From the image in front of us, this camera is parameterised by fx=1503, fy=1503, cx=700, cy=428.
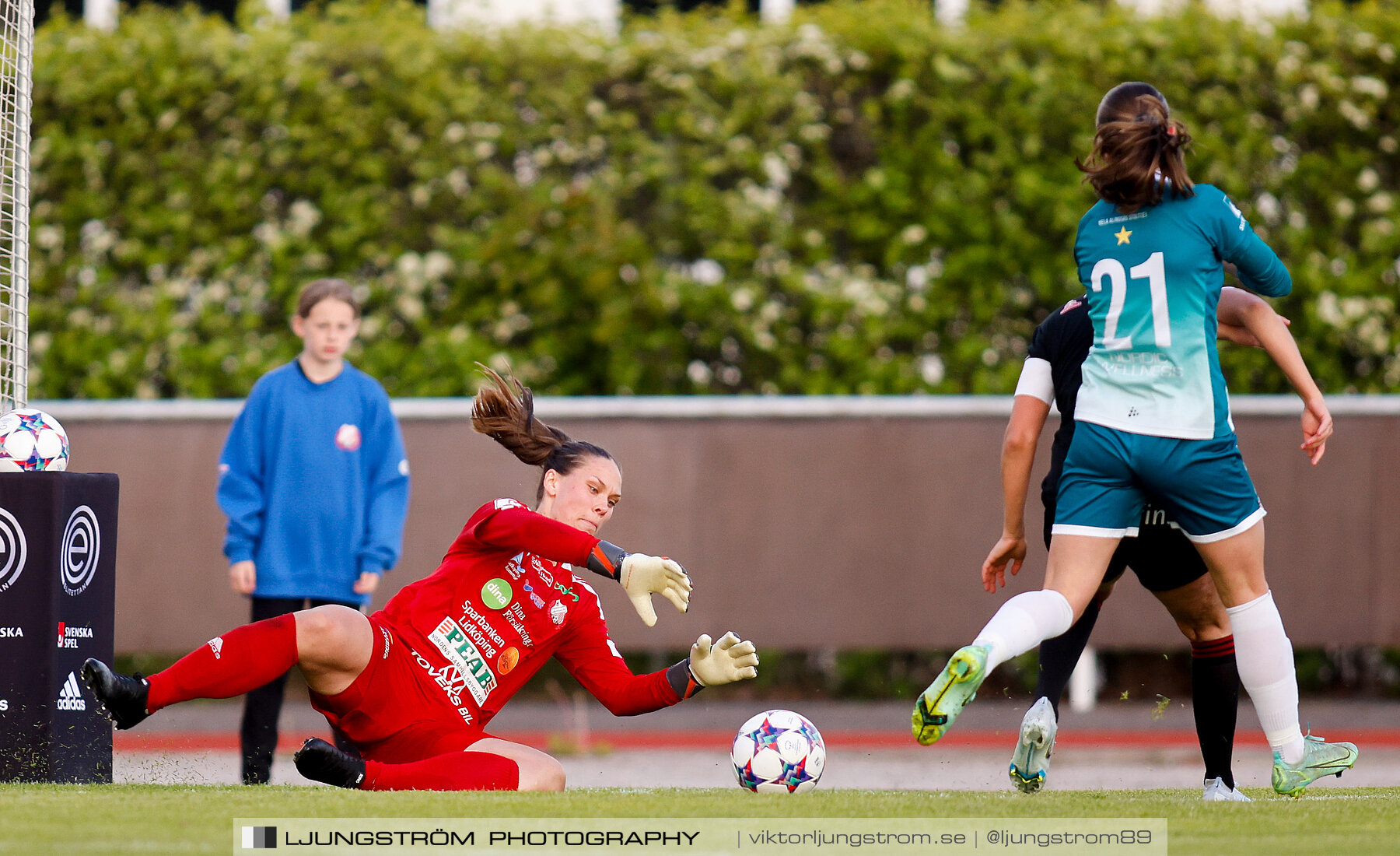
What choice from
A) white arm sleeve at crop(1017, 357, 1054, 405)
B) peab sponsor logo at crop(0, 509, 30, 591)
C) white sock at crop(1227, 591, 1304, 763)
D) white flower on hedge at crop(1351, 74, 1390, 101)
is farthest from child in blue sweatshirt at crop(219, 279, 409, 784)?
white flower on hedge at crop(1351, 74, 1390, 101)

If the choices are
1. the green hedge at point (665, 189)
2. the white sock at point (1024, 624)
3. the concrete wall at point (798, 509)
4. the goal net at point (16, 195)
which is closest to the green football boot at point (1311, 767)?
the white sock at point (1024, 624)

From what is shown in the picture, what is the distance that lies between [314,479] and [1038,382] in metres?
2.87

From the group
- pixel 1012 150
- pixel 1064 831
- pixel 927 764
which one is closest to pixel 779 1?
pixel 1012 150

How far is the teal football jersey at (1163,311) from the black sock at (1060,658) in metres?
0.71

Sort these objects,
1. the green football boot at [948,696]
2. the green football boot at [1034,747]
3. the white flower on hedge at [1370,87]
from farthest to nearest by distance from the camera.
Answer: the white flower on hedge at [1370,87]
the green football boot at [1034,747]
the green football boot at [948,696]

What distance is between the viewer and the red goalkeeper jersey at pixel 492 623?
15.1 ft

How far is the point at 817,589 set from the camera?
31.2ft

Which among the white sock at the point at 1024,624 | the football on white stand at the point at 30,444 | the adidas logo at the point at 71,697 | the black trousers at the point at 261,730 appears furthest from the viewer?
the black trousers at the point at 261,730

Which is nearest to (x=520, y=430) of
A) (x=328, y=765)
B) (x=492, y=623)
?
(x=492, y=623)

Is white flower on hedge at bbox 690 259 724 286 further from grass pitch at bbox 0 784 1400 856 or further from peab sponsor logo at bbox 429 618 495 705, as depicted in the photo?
grass pitch at bbox 0 784 1400 856

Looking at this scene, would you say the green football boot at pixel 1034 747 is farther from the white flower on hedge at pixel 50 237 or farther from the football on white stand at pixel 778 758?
the white flower on hedge at pixel 50 237

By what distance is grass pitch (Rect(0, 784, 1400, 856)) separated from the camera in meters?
3.26

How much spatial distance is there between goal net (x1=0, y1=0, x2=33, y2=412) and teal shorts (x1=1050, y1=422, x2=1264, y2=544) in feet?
12.4

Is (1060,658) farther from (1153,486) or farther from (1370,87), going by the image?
(1370,87)
